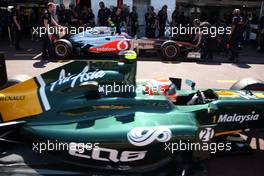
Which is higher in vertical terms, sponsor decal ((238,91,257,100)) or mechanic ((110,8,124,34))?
mechanic ((110,8,124,34))

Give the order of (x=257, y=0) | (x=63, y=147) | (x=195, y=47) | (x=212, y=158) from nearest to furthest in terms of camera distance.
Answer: (x=63, y=147), (x=212, y=158), (x=195, y=47), (x=257, y=0)

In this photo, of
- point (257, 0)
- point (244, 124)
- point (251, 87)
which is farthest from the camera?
point (257, 0)

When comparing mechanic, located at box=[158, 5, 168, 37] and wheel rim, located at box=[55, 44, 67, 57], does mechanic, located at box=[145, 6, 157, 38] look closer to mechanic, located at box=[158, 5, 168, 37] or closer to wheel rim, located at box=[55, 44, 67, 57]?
mechanic, located at box=[158, 5, 168, 37]

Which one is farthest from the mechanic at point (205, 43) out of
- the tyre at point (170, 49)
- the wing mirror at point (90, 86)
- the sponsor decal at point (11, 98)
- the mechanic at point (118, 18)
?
the sponsor decal at point (11, 98)

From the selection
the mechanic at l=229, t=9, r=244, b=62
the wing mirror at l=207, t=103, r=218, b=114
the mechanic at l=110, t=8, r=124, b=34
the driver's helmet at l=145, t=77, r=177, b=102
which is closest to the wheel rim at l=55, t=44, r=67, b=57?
the mechanic at l=110, t=8, r=124, b=34

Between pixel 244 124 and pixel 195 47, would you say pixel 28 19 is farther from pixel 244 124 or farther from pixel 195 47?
pixel 244 124

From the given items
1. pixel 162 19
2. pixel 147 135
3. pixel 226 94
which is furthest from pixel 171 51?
pixel 147 135

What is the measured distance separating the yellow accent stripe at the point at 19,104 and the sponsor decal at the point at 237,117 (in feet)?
7.30

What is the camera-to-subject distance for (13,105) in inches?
152

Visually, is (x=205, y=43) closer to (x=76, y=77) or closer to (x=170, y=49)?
(x=170, y=49)

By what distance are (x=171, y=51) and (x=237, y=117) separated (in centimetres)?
651

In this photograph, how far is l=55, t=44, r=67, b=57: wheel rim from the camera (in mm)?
10180

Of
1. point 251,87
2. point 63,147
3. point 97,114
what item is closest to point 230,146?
point 251,87

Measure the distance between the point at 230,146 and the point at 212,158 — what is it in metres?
0.34
